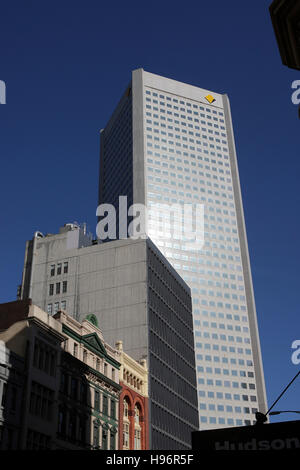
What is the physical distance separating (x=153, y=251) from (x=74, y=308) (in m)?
17.5

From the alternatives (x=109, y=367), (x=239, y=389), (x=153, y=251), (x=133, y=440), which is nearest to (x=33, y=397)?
(x=109, y=367)

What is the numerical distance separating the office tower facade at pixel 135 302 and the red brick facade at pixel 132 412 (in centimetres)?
110

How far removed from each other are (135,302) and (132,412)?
69.5ft

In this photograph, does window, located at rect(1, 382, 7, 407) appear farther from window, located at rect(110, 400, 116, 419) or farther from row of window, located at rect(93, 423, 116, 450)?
window, located at rect(110, 400, 116, 419)

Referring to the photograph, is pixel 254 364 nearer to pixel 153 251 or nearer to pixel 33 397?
pixel 153 251

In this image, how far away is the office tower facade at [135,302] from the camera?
88.9 meters

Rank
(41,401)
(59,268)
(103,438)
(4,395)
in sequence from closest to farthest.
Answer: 1. (4,395)
2. (41,401)
3. (103,438)
4. (59,268)

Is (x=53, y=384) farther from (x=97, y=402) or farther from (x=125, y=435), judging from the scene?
(x=125, y=435)

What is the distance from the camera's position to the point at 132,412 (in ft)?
248

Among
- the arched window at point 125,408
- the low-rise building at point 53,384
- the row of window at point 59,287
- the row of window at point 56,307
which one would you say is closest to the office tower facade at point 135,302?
the row of window at point 56,307

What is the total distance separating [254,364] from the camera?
192625 mm

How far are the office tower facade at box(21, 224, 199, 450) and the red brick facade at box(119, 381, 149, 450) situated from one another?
1.10 m

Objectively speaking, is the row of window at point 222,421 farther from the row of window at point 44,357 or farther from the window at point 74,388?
the row of window at point 44,357

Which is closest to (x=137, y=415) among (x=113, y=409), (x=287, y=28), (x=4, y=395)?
(x=113, y=409)
